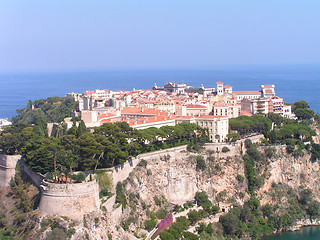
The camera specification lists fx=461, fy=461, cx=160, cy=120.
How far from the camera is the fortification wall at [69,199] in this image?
24.4 meters

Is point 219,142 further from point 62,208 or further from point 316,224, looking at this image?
point 62,208

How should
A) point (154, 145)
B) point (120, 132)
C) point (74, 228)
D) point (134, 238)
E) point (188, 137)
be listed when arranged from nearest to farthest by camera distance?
1. point (74, 228)
2. point (134, 238)
3. point (120, 132)
4. point (154, 145)
5. point (188, 137)

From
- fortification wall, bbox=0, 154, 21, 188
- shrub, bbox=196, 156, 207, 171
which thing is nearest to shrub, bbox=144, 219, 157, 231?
shrub, bbox=196, 156, 207, 171

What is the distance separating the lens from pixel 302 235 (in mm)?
36094

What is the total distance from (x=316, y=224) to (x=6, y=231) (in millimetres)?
25103

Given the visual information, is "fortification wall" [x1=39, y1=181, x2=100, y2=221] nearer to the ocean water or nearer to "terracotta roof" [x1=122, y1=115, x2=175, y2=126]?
"terracotta roof" [x1=122, y1=115, x2=175, y2=126]

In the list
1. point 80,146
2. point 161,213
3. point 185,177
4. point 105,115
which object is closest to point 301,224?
point 185,177

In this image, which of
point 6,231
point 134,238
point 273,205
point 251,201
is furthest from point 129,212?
point 273,205

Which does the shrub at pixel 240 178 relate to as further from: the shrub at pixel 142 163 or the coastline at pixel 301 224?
the shrub at pixel 142 163

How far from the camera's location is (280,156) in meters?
40.9

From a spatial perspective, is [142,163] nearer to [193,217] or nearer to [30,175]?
[193,217]

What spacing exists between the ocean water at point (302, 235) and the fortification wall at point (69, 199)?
16.5 metres

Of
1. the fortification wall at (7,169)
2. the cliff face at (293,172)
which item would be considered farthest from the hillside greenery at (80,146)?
the cliff face at (293,172)

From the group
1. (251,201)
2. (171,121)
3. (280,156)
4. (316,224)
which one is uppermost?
(171,121)
